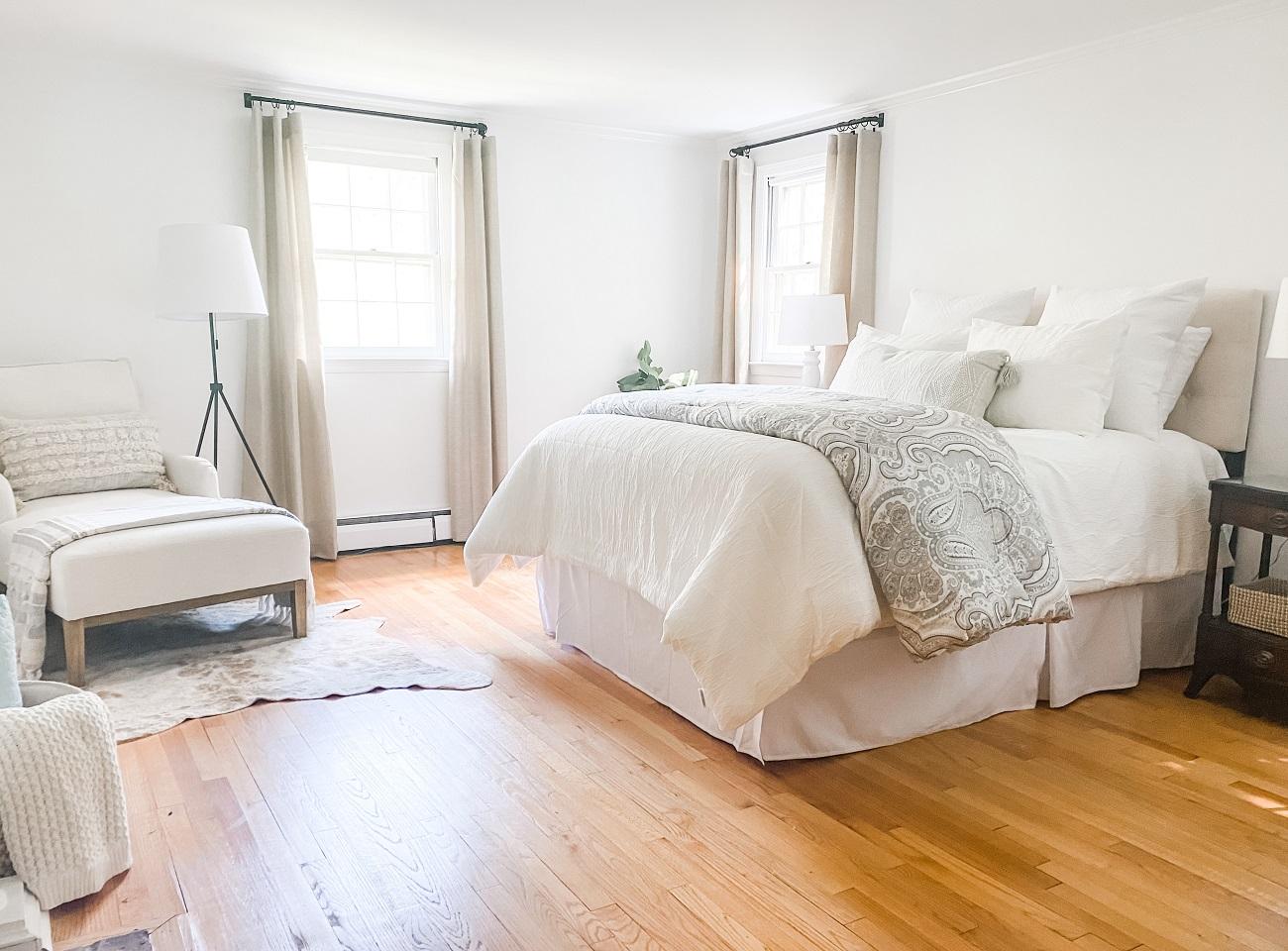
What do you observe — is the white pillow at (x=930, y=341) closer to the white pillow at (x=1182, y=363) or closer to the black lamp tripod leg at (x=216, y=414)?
the white pillow at (x=1182, y=363)

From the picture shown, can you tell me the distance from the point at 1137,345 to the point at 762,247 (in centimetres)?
282

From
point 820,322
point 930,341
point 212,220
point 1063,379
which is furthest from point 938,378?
point 212,220

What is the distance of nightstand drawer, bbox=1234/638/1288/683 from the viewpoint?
2811 mm

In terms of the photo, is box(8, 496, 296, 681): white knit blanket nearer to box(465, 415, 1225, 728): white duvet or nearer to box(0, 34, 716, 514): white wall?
box(465, 415, 1225, 728): white duvet

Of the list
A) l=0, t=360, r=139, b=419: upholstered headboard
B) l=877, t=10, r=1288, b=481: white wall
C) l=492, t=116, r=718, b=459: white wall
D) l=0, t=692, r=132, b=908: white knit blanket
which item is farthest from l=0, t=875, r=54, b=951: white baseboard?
l=492, t=116, r=718, b=459: white wall

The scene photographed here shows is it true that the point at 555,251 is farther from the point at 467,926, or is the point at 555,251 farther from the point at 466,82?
the point at 467,926

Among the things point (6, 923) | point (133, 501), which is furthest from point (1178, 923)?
point (133, 501)

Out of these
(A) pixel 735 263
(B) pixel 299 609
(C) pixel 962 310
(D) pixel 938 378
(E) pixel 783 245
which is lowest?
(B) pixel 299 609

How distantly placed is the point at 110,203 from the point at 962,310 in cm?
378

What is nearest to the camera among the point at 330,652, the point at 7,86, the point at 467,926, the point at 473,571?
the point at 467,926

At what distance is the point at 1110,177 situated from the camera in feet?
12.9

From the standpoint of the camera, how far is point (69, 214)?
14.3ft

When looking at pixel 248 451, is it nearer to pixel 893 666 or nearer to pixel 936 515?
pixel 893 666

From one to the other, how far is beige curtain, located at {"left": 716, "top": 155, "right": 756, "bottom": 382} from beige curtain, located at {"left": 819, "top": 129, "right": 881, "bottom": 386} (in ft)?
2.71
